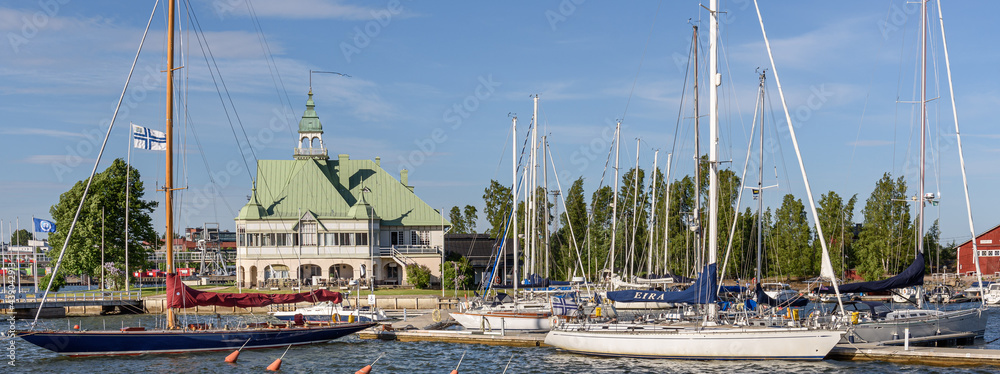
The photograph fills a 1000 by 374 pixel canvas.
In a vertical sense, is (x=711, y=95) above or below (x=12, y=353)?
above

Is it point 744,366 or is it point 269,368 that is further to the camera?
point 269,368

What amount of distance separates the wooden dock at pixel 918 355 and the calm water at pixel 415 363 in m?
0.47

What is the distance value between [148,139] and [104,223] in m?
47.7

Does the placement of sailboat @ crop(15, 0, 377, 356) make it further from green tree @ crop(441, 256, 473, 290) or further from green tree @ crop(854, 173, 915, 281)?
green tree @ crop(854, 173, 915, 281)

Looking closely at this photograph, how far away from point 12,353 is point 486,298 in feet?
76.8

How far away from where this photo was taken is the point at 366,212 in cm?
8100

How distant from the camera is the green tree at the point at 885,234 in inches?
3669

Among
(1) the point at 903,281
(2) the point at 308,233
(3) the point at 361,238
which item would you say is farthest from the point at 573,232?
(1) the point at 903,281

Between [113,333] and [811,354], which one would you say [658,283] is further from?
[113,333]

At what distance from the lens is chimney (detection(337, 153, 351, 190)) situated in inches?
3460

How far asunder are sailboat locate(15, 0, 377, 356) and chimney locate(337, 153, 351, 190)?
46.3 m

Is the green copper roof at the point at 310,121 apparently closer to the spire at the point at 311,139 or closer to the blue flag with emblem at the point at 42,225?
the spire at the point at 311,139

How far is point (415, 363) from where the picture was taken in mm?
37594

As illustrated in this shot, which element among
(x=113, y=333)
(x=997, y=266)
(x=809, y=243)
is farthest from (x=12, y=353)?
(x=997, y=266)
